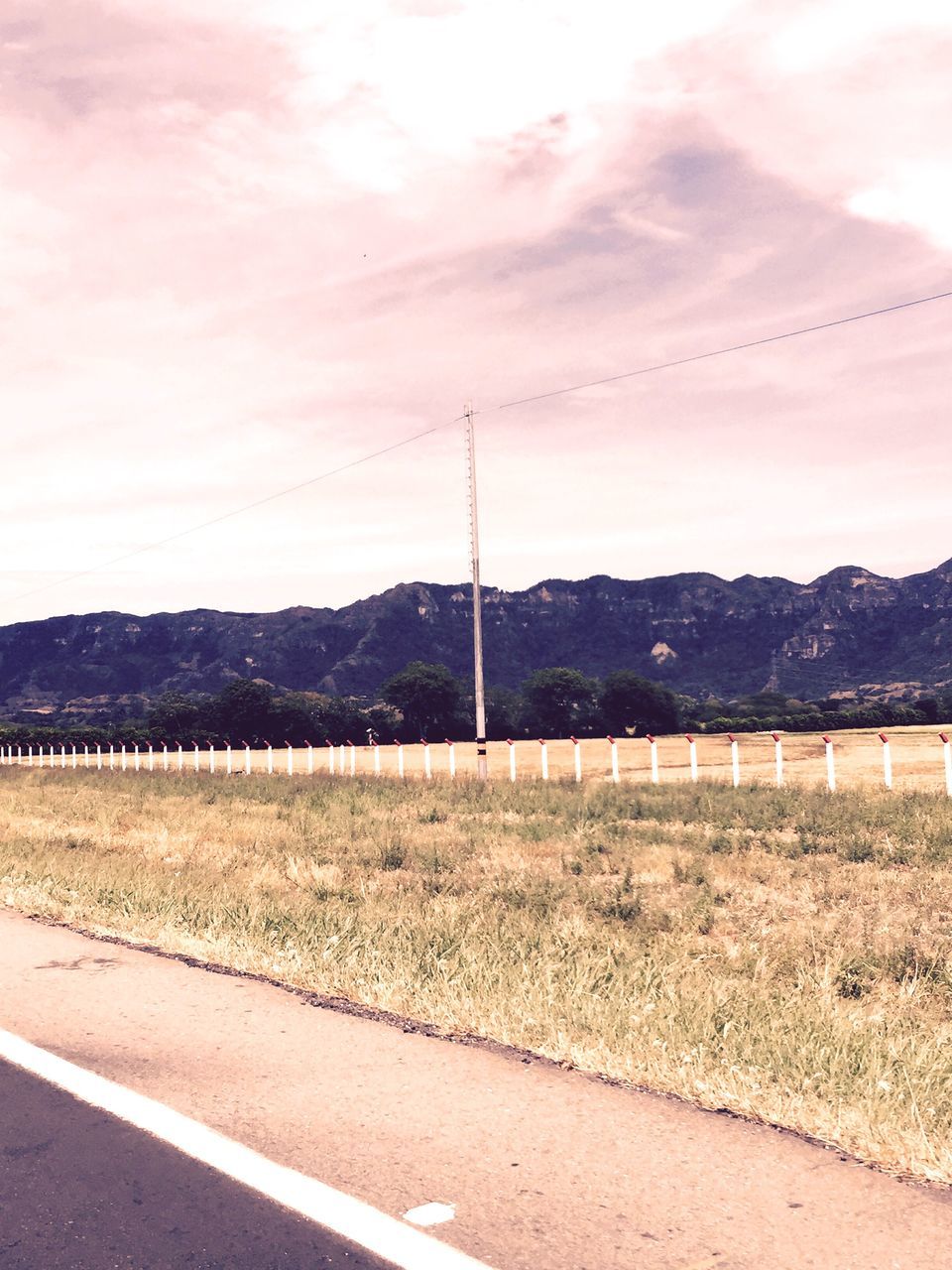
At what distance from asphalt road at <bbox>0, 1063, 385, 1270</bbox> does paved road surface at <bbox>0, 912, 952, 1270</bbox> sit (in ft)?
0.54

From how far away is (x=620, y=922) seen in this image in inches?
411

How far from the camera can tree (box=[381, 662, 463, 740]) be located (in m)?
125

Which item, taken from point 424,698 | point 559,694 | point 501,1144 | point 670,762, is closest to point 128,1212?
point 501,1144

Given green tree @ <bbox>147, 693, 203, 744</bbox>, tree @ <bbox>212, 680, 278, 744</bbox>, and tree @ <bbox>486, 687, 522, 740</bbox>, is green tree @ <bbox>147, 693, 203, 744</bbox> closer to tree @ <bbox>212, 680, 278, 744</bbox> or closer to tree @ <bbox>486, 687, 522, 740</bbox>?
tree @ <bbox>212, 680, 278, 744</bbox>

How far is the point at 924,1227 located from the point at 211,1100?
307cm

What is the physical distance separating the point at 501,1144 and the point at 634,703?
363ft

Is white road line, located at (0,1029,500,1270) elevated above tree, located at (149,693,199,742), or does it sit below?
above

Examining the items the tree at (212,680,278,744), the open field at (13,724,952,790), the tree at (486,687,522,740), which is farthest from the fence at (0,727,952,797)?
the tree at (486,687,522,740)

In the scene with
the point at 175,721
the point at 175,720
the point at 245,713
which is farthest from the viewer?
the point at 245,713

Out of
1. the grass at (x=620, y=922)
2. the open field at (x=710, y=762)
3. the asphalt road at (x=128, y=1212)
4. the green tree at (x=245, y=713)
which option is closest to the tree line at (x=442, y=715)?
the green tree at (x=245, y=713)

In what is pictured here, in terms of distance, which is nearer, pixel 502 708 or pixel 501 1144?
pixel 501 1144

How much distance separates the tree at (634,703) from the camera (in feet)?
369

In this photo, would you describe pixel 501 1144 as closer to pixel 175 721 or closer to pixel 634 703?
pixel 175 721

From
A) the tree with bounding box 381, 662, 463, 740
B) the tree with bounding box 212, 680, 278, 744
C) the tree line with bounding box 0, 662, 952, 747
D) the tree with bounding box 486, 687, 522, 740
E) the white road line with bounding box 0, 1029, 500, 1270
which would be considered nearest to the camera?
the white road line with bounding box 0, 1029, 500, 1270
